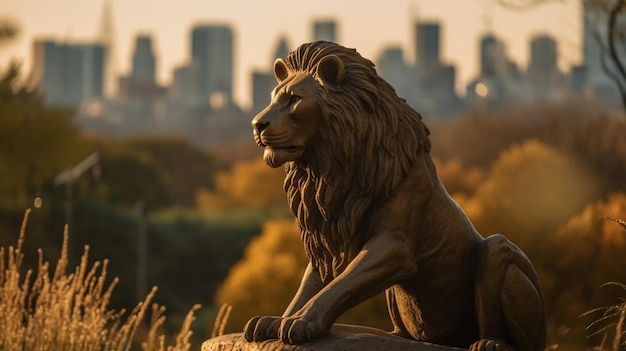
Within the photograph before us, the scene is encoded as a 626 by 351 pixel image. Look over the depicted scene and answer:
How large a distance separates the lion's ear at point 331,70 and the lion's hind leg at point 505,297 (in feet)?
4.39

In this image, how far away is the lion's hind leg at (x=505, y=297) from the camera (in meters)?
9.65

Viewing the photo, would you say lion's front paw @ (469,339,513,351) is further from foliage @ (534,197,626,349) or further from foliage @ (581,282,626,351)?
foliage @ (534,197,626,349)

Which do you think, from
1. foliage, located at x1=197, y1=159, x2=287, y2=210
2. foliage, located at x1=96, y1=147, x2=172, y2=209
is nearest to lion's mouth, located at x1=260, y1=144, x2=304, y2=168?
foliage, located at x1=96, y1=147, x2=172, y2=209

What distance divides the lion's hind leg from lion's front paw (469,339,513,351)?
126mm

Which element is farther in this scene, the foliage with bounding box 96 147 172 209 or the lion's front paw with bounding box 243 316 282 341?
the foliage with bounding box 96 147 172 209

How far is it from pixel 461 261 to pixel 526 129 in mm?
76817

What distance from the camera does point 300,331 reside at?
29.8 feet

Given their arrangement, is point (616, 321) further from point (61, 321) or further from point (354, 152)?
point (61, 321)

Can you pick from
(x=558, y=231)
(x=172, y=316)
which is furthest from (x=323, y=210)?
(x=172, y=316)

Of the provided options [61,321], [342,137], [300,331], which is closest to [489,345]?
[300,331]

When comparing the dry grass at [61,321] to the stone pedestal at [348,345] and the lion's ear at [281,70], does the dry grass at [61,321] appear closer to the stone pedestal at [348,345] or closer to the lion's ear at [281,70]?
the stone pedestal at [348,345]

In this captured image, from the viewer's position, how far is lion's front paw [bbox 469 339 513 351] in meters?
9.37

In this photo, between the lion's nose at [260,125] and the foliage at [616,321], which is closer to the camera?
the foliage at [616,321]

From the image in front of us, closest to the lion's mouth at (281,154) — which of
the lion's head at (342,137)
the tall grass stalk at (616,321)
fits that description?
the lion's head at (342,137)
